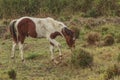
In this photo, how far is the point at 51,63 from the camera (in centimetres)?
1450

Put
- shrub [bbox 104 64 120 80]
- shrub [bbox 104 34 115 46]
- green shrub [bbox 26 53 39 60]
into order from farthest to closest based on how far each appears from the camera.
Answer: shrub [bbox 104 34 115 46] → green shrub [bbox 26 53 39 60] → shrub [bbox 104 64 120 80]

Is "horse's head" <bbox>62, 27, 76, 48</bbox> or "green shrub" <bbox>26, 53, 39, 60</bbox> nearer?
"horse's head" <bbox>62, 27, 76, 48</bbox>

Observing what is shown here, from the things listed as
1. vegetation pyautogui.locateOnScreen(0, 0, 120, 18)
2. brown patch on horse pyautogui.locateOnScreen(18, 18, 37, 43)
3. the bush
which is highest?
brown patch on horse pyautogui.locateOnScreen(18, 18, 37, 43)

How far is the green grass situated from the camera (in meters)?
12.4

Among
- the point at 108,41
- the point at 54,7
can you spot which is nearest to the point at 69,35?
the point at 108,41

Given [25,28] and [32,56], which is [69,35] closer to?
[25,28]

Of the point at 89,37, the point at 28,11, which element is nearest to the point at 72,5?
the point at 28,11

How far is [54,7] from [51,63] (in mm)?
12674

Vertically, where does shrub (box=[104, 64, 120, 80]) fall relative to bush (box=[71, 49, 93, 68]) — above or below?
above

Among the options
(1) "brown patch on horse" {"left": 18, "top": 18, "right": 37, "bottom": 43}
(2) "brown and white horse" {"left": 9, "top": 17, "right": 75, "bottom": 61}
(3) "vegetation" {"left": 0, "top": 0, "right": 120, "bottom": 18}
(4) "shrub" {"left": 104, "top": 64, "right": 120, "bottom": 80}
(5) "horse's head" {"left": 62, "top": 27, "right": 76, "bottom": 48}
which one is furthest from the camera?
(3) "vegetation" {"left": 0, "top": 0, "right": 120, "bottom": 18}

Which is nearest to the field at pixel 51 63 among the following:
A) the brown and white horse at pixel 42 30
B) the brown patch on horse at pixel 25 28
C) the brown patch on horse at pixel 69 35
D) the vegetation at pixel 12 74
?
the vegetation at pixel 12 74

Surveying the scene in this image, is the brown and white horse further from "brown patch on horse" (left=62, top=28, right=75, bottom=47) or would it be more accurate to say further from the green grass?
the green grass

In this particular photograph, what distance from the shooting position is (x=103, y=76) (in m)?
11.1

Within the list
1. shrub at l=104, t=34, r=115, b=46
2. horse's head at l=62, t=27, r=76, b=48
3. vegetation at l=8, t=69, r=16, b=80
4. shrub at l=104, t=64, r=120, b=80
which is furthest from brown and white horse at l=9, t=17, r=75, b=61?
shrub at l=104, t=34, r=115, b=46
